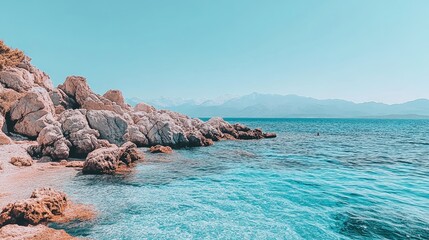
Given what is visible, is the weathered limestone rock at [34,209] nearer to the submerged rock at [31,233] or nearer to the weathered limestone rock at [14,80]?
the submerged rock at [31,233]

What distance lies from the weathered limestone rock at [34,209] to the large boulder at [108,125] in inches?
901

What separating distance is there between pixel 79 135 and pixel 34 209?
18508 millimetres

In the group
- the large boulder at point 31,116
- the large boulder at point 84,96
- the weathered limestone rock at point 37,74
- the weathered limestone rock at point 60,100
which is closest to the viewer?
the large boulder at point 31,116

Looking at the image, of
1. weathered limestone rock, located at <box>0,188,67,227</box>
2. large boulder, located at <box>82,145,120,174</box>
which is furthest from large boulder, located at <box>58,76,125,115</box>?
weathered limestone rock, located at <box>0,188,67,227</box>

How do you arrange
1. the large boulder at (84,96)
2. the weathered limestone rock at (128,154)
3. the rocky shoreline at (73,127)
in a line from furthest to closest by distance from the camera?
the large boulder at (84,96)
the weathered limestone rock at (128,154)
the rocky shoreline at (73,127)

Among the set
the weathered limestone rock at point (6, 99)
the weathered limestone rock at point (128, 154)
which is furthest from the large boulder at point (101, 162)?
the weathered limestone rock at point (6, 99)

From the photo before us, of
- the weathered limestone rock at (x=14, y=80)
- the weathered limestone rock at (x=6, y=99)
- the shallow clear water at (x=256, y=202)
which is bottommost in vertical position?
the shallow clear water at (x=256, y=202)

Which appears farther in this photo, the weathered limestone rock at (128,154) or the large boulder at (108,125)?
the large boulder at (108,125)

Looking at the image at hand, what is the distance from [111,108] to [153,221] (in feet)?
122

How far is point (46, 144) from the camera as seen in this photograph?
2695 centimetres

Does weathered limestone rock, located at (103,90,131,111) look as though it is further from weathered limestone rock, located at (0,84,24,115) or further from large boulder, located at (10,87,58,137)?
large boulder, located at (10,87,58,137)

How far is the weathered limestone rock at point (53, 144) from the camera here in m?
26.4

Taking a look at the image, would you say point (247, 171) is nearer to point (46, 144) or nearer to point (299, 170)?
point (299, 170)

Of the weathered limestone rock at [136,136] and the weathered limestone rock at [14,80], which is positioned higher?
the weathered limestone rock at [14,80]
